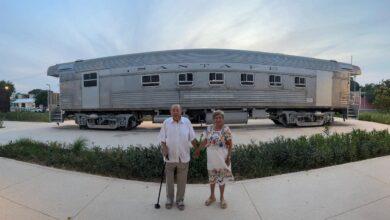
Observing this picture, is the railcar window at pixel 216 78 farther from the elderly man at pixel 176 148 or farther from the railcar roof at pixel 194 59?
the elderly man at pixel 176 148

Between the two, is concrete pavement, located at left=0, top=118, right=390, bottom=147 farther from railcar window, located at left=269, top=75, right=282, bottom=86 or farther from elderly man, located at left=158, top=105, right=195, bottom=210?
elderly man, located at left=158, top=105, right=195, bottom=210

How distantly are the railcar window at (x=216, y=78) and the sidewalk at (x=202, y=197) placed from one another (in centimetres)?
934

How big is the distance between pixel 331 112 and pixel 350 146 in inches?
457

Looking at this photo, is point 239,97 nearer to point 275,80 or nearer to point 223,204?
point 275,80

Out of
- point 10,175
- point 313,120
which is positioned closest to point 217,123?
point 10,175

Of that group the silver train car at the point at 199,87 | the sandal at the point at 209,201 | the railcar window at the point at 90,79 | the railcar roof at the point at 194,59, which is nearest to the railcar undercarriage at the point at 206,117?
the silver train car at the point at 199,87

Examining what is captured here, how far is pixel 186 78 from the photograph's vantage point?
15.9m

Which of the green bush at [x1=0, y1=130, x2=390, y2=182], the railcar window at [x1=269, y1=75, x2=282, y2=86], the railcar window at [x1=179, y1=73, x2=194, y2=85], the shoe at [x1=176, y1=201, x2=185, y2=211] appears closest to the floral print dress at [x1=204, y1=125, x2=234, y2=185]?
the shoe at [x1=176, y1=201, x2=185, y2=211]

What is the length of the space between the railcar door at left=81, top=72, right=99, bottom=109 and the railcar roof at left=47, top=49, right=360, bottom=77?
0.42 m

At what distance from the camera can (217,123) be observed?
5.24 metres

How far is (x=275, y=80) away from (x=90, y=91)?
9.65m

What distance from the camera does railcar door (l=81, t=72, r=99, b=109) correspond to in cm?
1736

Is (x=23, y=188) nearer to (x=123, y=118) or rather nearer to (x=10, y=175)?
(x=10, y=175)

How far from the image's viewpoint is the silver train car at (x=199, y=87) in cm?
1602
